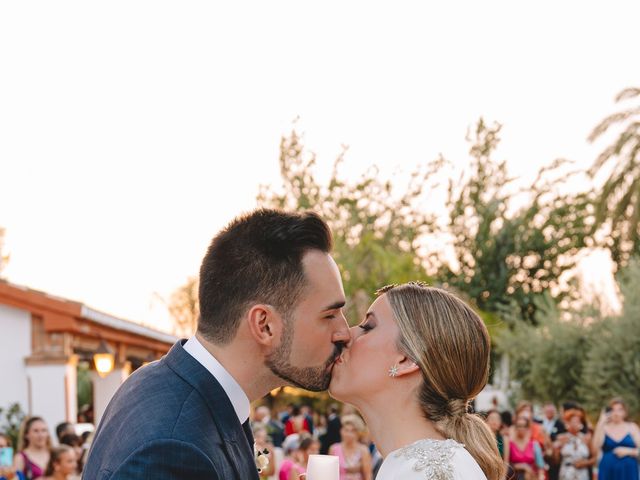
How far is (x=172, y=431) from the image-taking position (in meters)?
2.74

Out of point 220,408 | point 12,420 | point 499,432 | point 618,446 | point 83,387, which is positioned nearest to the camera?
point 220,408

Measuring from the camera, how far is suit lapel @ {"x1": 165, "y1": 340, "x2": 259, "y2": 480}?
2.93m

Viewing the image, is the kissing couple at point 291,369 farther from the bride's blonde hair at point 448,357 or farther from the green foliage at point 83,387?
the green foliage at point 83,387

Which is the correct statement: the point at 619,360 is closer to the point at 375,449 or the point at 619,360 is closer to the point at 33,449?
the point at 375,449

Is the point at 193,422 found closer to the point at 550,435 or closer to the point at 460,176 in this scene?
the point at 550,435

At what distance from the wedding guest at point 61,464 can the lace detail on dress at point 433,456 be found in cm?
595

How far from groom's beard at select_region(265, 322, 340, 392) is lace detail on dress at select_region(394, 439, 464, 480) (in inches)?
15.8

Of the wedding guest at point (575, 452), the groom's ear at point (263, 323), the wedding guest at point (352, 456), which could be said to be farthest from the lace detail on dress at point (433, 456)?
the wedding guest at point (575, 452)

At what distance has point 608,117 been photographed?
2534 cm

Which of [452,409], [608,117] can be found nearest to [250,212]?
[452,409]

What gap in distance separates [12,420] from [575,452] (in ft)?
30.1

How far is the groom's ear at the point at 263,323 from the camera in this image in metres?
3.06

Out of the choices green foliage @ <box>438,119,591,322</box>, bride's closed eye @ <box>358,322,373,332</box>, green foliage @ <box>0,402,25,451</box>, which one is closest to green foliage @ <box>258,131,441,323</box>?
green foliage @ <box>438,119,591,322</box>

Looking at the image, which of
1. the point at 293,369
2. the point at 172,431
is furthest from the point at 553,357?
the point at 172,431
